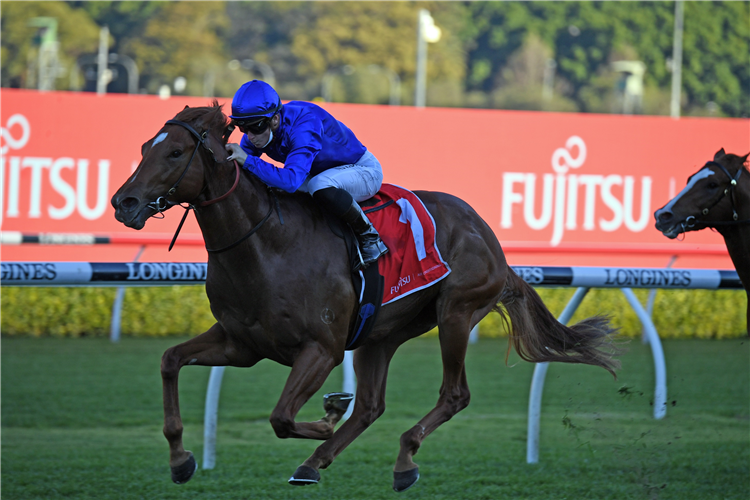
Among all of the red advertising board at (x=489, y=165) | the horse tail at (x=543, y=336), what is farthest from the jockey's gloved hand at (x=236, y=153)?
the red advertising board at (x=489, y=165)

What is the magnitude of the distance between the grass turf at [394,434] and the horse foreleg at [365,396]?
0.61 metres

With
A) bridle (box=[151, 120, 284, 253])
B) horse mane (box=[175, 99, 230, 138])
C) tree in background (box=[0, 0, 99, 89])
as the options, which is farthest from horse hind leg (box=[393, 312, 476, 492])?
tree in background (box=[0, 0, 99, 89])

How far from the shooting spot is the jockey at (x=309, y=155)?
318cm

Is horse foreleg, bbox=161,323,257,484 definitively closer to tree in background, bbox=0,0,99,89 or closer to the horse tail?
the horse tail

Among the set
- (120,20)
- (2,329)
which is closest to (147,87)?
(120,20)

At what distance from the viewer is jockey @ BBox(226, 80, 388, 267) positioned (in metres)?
3.18

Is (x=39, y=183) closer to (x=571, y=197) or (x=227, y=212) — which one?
Result: (x=571, y=197)

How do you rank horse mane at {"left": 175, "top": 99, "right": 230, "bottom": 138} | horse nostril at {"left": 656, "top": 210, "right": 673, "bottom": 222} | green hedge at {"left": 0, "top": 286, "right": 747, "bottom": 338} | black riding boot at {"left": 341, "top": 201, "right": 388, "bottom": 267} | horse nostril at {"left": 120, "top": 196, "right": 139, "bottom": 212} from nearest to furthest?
horse nostril at {"left": 120, "top": 196, "right": 139, "bottom": 212} → horse mane at {"left": 175, "top": 99, "right": 230, "bottom": 138} → black riding boot at {"left": 341, "top": 201, "right": 388, "bottom": 267} → horse nostril at {"left": 656, "top": 210, "right": 673, "bottom": 222} → green hedge at {"left": 0, "top": 286, "right": 747, "bottom": 338}

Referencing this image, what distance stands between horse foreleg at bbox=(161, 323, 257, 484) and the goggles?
0.77 m

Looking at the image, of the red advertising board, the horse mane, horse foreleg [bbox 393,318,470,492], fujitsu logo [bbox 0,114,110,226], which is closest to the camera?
the horse mane

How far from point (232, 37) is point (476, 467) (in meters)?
40.7

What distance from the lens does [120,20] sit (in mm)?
42281

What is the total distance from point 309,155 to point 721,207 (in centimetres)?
220

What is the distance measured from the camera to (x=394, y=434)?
18.1 feet
